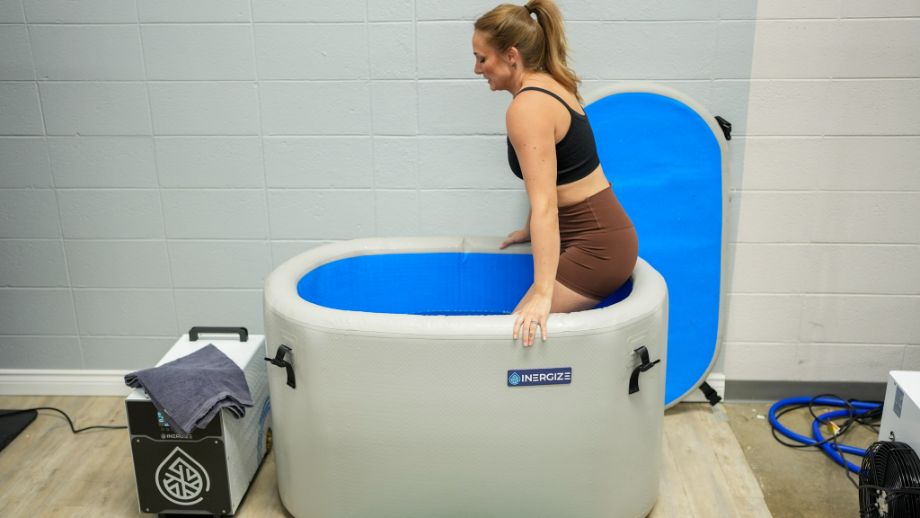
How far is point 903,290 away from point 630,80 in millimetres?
1218

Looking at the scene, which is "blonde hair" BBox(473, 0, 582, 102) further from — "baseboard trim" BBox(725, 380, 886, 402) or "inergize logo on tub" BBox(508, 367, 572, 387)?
"baseboard trim" BBox(725, 380, 886, 402)

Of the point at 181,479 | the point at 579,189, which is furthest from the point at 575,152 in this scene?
the point at 181,479

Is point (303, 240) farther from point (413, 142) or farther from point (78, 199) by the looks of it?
point (78, 199)

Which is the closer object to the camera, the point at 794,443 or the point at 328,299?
the point at 328,299

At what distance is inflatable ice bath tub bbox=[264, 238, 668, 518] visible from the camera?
1.85 metres

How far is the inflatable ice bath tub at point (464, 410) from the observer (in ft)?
6.07

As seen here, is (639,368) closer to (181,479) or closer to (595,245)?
(595,245)

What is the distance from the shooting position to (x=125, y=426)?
2.67m

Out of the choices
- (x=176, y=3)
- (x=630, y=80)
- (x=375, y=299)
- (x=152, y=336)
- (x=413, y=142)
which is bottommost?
(x=152, y=336)

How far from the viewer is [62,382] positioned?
113 inches

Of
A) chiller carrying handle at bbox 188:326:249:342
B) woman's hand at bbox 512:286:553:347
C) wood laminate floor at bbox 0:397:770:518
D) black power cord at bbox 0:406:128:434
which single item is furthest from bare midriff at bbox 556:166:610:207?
black power cord at bbox 0:406:128:434

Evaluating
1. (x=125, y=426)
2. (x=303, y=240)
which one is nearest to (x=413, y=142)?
(x=303, y=240)

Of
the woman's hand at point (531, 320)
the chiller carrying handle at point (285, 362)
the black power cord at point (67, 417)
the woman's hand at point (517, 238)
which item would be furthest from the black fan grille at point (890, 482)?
the black power cord at point (67, 417)

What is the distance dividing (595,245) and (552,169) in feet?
0.93
